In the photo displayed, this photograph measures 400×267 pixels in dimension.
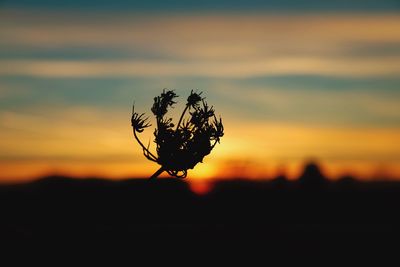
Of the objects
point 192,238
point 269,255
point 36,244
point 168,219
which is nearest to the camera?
point 36,244

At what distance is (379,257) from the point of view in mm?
28938

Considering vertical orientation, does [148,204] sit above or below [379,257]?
above

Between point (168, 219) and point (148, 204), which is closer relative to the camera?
point (148, 204)

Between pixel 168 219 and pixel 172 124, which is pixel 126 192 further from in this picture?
pixel 168 219

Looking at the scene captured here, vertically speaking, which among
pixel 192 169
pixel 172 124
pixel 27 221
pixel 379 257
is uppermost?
pixel 172 124

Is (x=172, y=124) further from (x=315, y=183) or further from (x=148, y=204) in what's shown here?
(x=315, y=183)

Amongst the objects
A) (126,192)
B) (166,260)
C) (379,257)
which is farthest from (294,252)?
(126,192)

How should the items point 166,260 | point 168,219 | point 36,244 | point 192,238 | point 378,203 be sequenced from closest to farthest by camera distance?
point 36,244
point 166,260
point 192,238
point 168,219
point 378,203

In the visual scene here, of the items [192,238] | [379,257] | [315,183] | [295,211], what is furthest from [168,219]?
[315,183]

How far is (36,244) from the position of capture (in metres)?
22.9

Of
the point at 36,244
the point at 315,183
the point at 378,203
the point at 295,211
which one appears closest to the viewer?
the point at 36,244

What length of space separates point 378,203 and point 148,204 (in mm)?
45303

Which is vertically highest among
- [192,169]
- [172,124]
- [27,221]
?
[172,124]

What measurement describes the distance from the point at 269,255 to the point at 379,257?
5.56 meters
